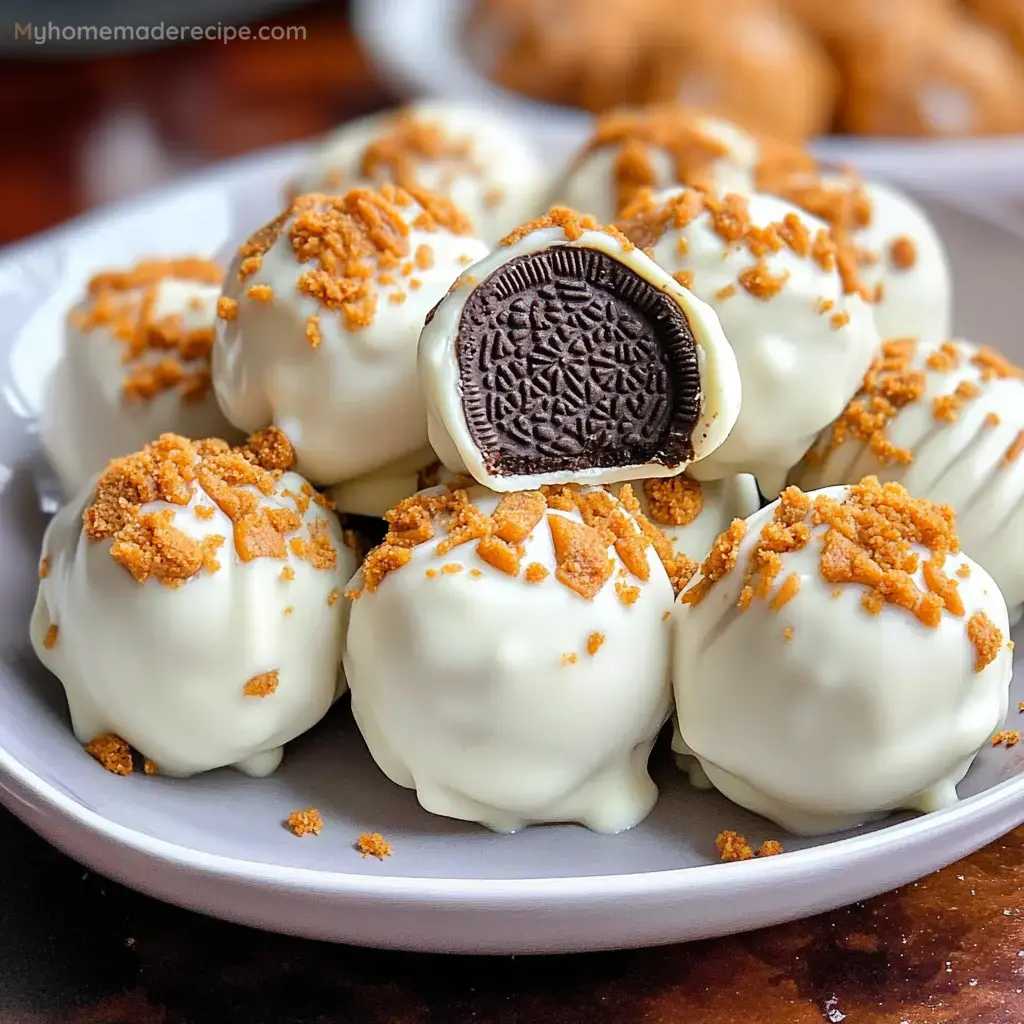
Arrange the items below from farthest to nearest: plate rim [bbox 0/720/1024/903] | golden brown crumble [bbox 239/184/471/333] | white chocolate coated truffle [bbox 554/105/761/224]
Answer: white chocolate coated truffle [bbox 554/105/761/224]
golden brown crumble [bbox 239/184/471/333]
plate rim [bbox 0/720/1024/903]

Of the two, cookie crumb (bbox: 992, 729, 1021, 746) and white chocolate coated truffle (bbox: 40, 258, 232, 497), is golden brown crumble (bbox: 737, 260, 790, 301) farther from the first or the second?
white chocolate coated truffle (bbox: 40, 258, 232, 497)

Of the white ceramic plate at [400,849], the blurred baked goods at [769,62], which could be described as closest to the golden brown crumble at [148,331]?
the white ceramic plate at [400,849]

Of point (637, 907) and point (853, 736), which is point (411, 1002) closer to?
point (637, 907)

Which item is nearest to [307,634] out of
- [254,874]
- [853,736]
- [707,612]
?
[254,874]

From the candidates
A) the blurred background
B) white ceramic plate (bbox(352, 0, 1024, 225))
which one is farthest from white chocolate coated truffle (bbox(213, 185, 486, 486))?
the blurred background

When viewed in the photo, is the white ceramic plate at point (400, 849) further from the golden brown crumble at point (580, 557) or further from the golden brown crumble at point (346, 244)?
the golden brown crumble at point (346, 244)

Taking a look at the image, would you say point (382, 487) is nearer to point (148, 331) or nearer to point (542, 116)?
point (148, 331)
